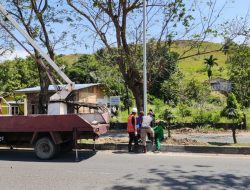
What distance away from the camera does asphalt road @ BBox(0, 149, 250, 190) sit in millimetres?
9117

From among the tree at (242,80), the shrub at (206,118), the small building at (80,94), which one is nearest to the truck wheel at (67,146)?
the shrub at (206,118)

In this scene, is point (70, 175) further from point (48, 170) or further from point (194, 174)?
point (194, 174)

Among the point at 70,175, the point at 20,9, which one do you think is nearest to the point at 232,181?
the point at 70,175

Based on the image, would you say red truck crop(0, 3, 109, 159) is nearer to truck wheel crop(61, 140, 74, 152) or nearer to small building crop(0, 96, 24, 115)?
truck wheel crop(61, 140, 74, 152)

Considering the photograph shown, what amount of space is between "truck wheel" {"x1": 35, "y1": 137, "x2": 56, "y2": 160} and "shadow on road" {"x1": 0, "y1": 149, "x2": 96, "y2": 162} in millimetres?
192

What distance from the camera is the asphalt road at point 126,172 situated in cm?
912

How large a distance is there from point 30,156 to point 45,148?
3.11 ft

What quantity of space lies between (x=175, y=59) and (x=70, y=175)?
12.5m

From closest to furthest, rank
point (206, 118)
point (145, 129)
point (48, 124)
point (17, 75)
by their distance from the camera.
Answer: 1. point (48, 124)
2. point (145, 129)
3. point (206, 118)
4. point (17, 75)

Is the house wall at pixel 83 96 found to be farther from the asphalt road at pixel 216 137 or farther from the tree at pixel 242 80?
the asphalt road at pixel 216 137

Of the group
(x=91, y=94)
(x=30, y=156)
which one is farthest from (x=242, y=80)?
(x=30, y=156)

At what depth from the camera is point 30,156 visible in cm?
1394

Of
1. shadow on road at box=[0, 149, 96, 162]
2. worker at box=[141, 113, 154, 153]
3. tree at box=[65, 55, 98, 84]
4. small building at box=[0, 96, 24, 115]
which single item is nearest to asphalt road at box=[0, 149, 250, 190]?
shadow on road at box=[0, 149, 96, 162]

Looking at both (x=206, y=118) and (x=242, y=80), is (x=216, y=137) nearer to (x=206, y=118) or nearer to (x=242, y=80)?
(x=206, y=118)
